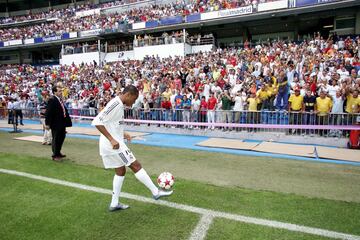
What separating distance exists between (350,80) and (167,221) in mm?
9077

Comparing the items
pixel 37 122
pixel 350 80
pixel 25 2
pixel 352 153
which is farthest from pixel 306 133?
pixel 25 2

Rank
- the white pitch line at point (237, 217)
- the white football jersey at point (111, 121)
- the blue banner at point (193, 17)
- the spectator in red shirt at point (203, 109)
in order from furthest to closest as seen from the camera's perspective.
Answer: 1. the blue banner at point (193, 17)
2. the spectator in red shirt at point (203, 109)
3. the white football jersey at point (111, 121)
4. the white pitch line at point (237, 217)

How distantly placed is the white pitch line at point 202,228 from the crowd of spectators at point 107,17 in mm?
25247

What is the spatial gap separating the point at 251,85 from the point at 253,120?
6.51 feet

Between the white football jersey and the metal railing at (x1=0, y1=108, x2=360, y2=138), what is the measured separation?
701cm

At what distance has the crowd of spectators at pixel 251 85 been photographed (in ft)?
33.5

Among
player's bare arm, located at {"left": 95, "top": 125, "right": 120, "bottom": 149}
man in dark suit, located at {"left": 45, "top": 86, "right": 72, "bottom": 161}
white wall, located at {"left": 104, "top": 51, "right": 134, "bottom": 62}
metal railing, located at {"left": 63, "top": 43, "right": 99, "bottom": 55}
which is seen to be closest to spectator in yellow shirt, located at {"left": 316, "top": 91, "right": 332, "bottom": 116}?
player's bare arm, located at {"left": 95, "top": 125, "right": 120, "bottom": 149}

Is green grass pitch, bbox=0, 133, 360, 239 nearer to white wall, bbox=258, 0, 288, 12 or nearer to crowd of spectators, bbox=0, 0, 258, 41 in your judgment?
white wall, bbox=258, 0, 288, 12

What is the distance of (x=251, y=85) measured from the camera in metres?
12.3

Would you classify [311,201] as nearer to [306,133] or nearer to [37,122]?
[306,133]

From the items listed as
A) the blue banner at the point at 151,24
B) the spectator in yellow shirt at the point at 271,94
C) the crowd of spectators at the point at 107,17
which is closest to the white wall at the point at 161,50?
the blue banner at the point at 151,24

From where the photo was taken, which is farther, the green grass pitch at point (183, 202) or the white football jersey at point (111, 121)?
the white football jersey at point (111, 121)

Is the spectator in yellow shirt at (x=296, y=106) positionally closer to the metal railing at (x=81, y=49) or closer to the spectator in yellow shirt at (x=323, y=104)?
the spectator in yellow shirt at (x=323, y=104)

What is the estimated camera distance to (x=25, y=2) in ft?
171
